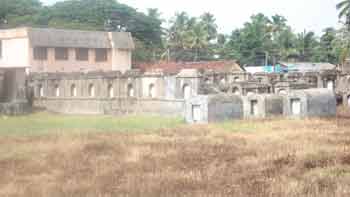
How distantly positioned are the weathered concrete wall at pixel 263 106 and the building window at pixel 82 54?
2320 cm

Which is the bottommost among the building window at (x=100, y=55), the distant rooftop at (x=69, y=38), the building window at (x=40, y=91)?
the building window at (x=40, y=91)

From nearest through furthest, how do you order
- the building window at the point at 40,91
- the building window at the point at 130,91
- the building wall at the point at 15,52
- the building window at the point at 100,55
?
the building window at the point at 130,91
the building window at the point at 40,91
the building wall at the point at 15,52
the building window at the point at 100,55

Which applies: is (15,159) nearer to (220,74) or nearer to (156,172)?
(156,172)

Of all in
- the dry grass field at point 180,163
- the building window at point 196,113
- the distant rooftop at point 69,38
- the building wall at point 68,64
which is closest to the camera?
the dry grass field at point 180,163

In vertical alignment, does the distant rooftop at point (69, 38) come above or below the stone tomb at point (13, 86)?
above

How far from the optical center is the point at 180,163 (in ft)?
46.4

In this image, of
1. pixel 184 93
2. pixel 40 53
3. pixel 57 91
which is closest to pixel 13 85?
pixel 57 91

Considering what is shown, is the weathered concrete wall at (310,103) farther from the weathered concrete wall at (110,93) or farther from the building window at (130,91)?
the building window at (130,91)

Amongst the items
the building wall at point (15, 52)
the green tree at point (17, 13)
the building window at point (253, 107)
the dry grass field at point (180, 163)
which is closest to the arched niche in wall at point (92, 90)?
the building wall at point (15, 52)

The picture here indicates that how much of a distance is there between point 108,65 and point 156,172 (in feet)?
128

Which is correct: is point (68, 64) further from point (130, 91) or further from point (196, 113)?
point (196, 113)

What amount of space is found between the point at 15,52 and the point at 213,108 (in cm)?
2594

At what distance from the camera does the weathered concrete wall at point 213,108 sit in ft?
86.3

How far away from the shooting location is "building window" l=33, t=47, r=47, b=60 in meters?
46.9
